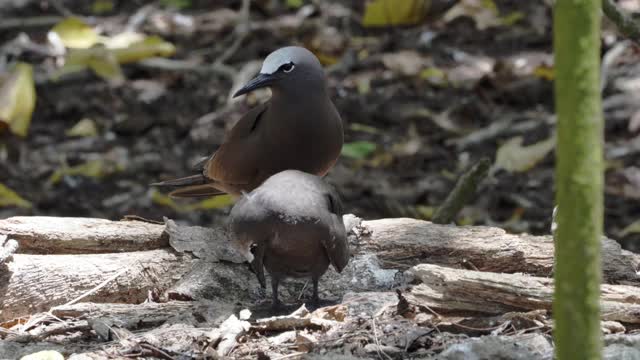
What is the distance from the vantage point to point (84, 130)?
25.3 feet

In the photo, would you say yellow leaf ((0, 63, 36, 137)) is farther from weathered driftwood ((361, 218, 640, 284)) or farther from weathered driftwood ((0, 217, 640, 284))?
weathered driftwood ((361, 218, 640, 284))

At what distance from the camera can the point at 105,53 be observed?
821 cm

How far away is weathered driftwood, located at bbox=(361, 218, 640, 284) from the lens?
13.5ft

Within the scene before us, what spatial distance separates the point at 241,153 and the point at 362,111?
2790 millimetres

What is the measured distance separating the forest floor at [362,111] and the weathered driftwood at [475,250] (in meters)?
1.71

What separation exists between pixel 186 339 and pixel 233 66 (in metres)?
5.19

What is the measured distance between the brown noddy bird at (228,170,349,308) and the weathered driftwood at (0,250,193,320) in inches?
13.4

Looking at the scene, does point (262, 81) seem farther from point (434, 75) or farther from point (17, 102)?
point (434, 75)

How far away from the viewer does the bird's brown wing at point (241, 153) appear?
4.99 metres

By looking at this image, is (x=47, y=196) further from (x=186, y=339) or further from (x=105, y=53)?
(x=186, y=339)

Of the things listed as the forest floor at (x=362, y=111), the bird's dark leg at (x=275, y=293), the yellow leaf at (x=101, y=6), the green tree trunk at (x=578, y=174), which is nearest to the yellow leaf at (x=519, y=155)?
the forest floor at (x=362, y=111)

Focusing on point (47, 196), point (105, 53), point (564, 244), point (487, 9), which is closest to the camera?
point (564, 244)

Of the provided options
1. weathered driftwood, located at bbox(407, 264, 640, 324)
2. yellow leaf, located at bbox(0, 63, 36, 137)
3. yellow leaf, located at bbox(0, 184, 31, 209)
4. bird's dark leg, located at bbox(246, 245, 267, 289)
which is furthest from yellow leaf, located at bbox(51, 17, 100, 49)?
weathered driftwood, located at bbox(407, 264, 640, 324)

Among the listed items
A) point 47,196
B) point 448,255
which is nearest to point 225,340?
point 448,255
